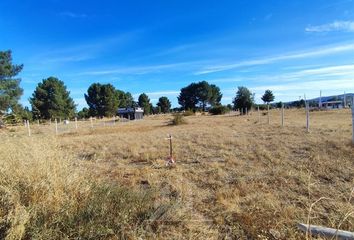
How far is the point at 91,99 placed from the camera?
6906 centimetres

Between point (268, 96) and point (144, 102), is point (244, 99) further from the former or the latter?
point (144, 102)

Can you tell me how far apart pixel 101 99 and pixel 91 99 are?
2.93m

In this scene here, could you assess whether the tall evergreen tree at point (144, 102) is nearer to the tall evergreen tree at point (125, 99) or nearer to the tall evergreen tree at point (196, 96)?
the tall evergreen tree at point (125, 99)

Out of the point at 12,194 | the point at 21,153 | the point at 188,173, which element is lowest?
the point at 188,173

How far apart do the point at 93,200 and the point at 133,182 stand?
2283 millimetres

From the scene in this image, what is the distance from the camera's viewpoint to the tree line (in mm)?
27145

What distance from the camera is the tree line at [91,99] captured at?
89.1 feet

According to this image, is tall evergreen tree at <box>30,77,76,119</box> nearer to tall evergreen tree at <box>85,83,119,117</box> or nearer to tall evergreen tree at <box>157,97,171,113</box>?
tall evergreen tree at <box>85,83,119,117</box>

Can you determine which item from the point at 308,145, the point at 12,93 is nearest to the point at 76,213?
the point at 308,145

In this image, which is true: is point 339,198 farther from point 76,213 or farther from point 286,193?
point 76,213

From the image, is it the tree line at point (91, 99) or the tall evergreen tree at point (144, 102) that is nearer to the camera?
the tree line at point (91, 99)

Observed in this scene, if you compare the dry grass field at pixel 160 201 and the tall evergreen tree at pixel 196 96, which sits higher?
the tall evergreen tree at pixel 196 96

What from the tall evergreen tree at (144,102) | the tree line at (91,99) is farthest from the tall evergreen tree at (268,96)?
the tall evergreen tree at (144,102)

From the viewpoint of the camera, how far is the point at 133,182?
5.57 m
